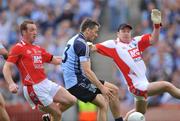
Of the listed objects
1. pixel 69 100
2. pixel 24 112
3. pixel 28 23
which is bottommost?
pixel 24 112

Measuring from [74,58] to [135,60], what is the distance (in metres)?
1.20

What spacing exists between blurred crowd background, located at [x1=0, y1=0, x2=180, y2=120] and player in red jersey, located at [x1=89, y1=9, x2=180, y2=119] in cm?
585

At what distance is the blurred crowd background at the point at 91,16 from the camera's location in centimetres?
2078

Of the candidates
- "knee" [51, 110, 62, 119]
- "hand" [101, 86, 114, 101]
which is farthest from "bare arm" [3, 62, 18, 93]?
"hand" [101, 86, 114, 101]

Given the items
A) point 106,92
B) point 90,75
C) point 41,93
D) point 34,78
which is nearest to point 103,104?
point 106,92

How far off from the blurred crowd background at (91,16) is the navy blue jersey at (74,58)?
6165 mm

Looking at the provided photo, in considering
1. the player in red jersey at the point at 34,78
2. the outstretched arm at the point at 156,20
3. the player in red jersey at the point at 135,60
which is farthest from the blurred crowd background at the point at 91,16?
the player in red jersey at the point at 34,78

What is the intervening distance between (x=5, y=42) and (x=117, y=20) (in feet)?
11.0

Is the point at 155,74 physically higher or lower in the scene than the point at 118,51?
lower

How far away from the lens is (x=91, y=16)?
73.4ft

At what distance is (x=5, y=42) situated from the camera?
71.2 feet

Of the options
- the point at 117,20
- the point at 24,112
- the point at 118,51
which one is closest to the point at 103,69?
the point at 117,20

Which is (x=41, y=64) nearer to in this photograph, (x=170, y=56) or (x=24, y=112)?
(x=24, y=112)

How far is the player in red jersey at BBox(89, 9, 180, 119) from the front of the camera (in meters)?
14.2
